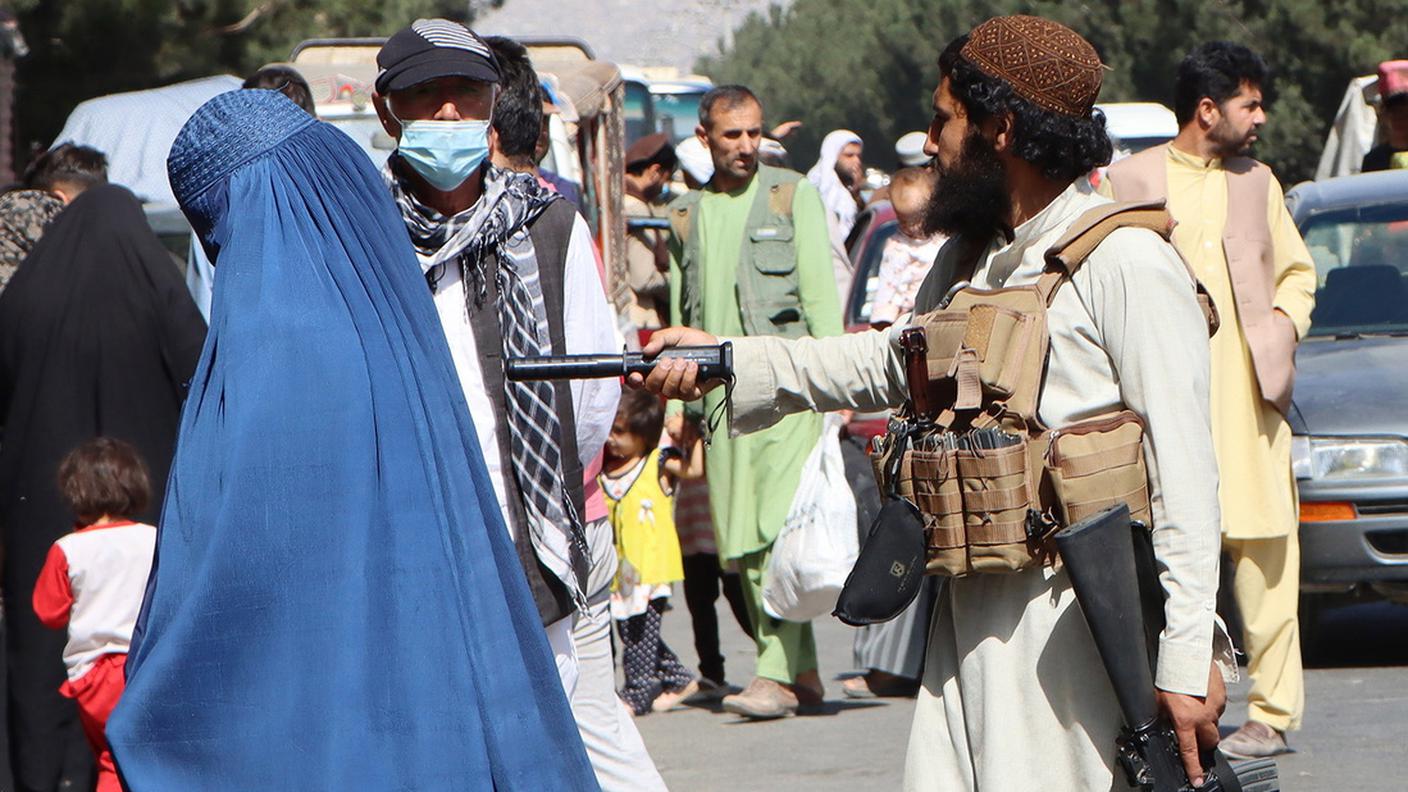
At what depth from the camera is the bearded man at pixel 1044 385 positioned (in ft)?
11.0

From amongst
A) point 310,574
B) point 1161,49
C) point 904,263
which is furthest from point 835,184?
point 1161,49

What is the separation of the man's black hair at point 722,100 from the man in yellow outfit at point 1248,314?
1.77m

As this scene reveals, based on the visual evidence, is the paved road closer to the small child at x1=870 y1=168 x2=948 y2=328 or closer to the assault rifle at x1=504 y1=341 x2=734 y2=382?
the small child at x1=870 y1=168 x2=948 y2=328

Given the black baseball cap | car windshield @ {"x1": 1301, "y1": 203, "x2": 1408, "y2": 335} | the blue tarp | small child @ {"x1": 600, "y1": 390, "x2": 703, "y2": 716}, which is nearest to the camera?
the black baseball cap

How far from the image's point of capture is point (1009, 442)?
3381mm

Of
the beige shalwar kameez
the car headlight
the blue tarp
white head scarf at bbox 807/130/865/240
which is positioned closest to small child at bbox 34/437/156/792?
the beige shalwar kameez

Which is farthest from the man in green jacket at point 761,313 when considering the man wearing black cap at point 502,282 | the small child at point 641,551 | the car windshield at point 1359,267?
the man wearing black cap at point 502,282

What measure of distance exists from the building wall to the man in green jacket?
12011 centimetres

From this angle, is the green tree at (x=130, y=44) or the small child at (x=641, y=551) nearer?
the small child at (x=641, y=551)

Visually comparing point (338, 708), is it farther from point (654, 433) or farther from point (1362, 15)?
point (1362, 15)

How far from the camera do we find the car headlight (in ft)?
26.2

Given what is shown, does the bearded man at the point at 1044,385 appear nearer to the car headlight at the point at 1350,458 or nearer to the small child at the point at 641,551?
the small child at the point at 641,551

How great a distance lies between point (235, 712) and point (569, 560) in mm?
1248

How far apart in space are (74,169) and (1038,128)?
4.50 metres
